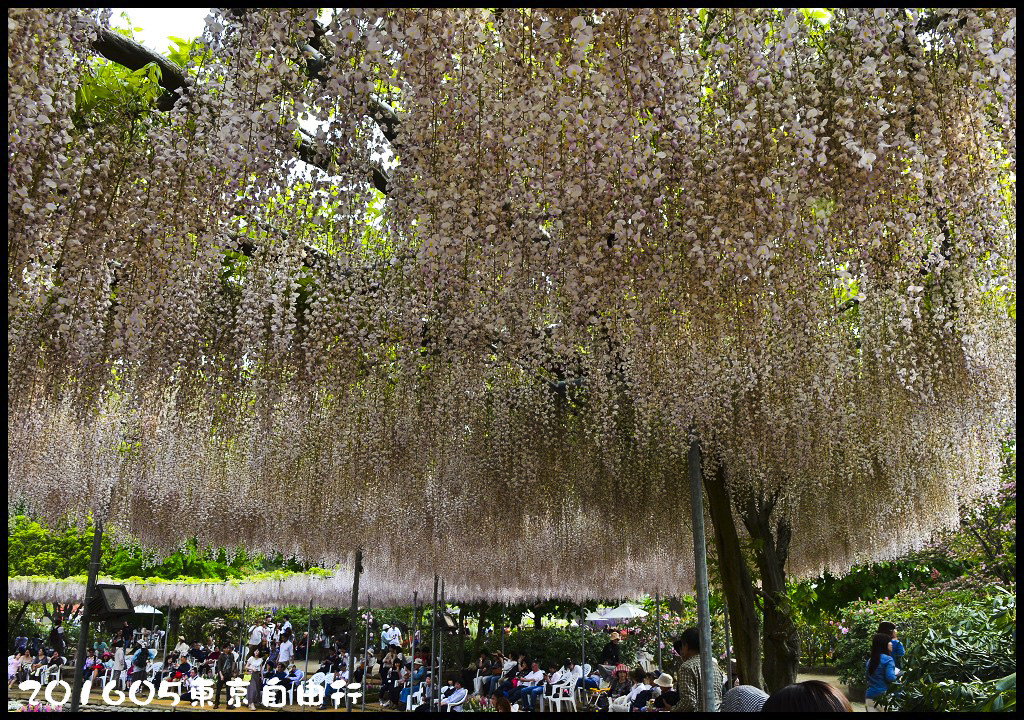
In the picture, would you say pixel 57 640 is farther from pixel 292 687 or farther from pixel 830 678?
pixel 830 678

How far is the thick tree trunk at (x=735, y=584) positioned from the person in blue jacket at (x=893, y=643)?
3.70 feet

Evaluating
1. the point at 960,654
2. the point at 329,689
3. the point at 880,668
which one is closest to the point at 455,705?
the point at 329,689

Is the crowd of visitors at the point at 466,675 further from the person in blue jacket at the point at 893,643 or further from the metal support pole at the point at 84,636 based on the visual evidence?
the metal support pole at the point at 84,636

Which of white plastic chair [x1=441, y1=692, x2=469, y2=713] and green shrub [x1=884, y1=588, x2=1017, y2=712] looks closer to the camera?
green shrub [x1=884, y1=588, x2=1017, y2=712]

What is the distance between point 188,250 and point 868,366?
4907mm

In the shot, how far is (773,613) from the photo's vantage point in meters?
7.50

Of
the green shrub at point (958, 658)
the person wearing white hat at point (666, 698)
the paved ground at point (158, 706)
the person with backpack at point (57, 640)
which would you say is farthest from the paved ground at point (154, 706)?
the green shrub at point (958, 658)

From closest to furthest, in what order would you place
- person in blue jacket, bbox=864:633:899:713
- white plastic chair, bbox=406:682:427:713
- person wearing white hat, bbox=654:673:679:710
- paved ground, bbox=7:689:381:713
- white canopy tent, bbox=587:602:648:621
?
1. person in blue jacket, bbox=864:633:899:713
2. person wearing white hat, bbox=654:673:679:710
3. paved ground, bbox=7:689:381:713
4. white plastic chair, bbox=406:682:427:713
5. white canopy tent, bbox=587:602:648:621

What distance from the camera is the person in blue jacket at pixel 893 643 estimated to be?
5.50m

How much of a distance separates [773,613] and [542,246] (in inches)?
217

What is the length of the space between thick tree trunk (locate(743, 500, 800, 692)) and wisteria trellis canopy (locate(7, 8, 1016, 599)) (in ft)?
3.07

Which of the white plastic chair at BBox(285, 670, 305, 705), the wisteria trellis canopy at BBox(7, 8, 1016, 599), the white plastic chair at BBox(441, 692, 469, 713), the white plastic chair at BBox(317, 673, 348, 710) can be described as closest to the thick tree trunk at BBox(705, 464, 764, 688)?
the wisteria trellis canopy at BBox(7, 8, 1016, 599)

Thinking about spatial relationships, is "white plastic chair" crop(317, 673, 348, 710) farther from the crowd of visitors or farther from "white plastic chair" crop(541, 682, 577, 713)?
"white plastic chair" crop(541, 682, 577, 713)

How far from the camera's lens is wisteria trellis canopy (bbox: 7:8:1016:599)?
2.51m
